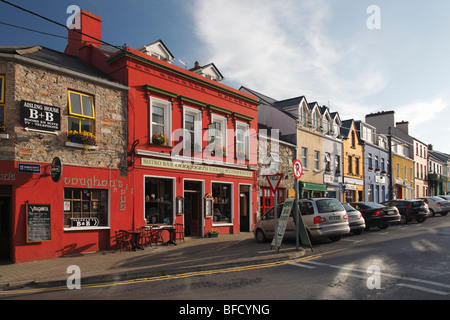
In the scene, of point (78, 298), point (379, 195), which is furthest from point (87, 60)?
point (379, 195)

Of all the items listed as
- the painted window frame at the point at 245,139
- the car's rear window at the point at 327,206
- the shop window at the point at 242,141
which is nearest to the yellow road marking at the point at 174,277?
the car's rear window at the point at 327,206

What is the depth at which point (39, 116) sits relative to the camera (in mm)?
12047

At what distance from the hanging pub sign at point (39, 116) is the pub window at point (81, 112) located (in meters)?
0.59

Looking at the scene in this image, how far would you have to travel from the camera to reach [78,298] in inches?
272

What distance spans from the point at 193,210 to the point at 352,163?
21.7 metres

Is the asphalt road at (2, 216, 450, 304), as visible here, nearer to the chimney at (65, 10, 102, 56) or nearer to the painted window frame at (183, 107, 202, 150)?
the painted window frame at (183, 107, 202, 150)

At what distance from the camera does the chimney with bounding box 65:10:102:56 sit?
55.6 feet

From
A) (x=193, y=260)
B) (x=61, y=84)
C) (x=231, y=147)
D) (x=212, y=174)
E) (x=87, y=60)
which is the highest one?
(x=87, y=60)

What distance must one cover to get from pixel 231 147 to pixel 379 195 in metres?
26.9

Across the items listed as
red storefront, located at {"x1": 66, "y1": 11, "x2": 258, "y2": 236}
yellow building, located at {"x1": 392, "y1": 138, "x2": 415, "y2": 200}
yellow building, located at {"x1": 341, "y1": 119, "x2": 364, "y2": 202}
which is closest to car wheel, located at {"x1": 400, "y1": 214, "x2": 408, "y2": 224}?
red storefront, located at {"x1": 66, "y1": 11, "x2": 258, "y2": 236}

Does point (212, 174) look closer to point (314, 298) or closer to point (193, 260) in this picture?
point (193, 260)

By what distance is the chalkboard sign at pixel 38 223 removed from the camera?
37.9ft

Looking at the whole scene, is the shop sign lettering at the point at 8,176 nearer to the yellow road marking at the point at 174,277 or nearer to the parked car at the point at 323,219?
the yellow road marking at the point at 174,277

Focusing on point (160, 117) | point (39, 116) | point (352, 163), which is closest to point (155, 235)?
point (160, 117)
